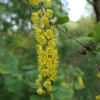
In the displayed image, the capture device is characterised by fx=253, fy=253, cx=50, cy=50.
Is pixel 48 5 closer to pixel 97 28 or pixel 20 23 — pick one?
pixel 97 28

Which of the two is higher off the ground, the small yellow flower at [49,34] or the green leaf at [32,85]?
the small yellow flower at [49,34]

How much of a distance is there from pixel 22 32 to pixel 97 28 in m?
3.04

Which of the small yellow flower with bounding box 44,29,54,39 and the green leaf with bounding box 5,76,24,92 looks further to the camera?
the green leaf with bounding box 5,76,24,92

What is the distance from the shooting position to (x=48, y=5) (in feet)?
2.29

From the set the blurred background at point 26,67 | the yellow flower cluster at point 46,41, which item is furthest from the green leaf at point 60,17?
the blurred background at point 26,67

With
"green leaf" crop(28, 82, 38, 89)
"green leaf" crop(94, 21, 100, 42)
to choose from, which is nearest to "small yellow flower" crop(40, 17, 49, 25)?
"green leaf" crop(94, 21, 100, 42)

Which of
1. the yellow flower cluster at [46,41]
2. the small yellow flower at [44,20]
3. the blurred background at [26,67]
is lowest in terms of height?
the blurred background at [26,67]

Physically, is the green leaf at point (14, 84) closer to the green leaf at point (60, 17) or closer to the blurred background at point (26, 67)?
the blurred background at point (26, 67)

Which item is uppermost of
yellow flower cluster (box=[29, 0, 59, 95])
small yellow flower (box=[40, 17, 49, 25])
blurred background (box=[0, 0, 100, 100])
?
small yellow flower (box=[40, 17, 49, 25])

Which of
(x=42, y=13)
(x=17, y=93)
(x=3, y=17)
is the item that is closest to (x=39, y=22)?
(x=42, y=13)

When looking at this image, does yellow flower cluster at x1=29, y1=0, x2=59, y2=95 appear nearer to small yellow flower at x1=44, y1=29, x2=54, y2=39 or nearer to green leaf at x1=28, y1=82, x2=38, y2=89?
small yellow flower at x1=44, y1=29, x2=54, y2=39

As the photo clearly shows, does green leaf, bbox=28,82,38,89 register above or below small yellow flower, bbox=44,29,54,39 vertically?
below

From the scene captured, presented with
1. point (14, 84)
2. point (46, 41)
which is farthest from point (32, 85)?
point (46, 41)

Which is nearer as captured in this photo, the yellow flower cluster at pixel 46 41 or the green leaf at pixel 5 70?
the yellow flower cluster at pixel 46 41
